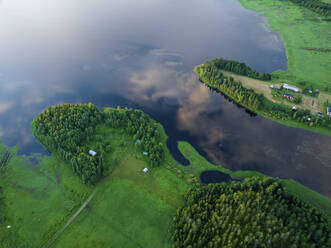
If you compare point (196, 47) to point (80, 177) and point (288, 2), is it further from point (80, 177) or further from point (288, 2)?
point (288, 2)

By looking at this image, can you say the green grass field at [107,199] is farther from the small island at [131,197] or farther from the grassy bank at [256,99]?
the grassy bank at [256,99]

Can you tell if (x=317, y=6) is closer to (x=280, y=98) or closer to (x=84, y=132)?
(x=280, y=98)

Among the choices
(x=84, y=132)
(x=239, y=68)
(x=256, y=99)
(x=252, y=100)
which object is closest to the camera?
(x=84, y=132)

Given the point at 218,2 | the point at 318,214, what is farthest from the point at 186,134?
the point at 218,2

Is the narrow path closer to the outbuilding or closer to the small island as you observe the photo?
the small island

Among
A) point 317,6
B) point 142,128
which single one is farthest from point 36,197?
point 317,6

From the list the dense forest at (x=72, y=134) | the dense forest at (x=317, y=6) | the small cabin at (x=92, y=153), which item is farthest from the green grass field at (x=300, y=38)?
the small cabin at (x=92, y=153)

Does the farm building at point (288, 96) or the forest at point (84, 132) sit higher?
the farm building at point (288, 96)
